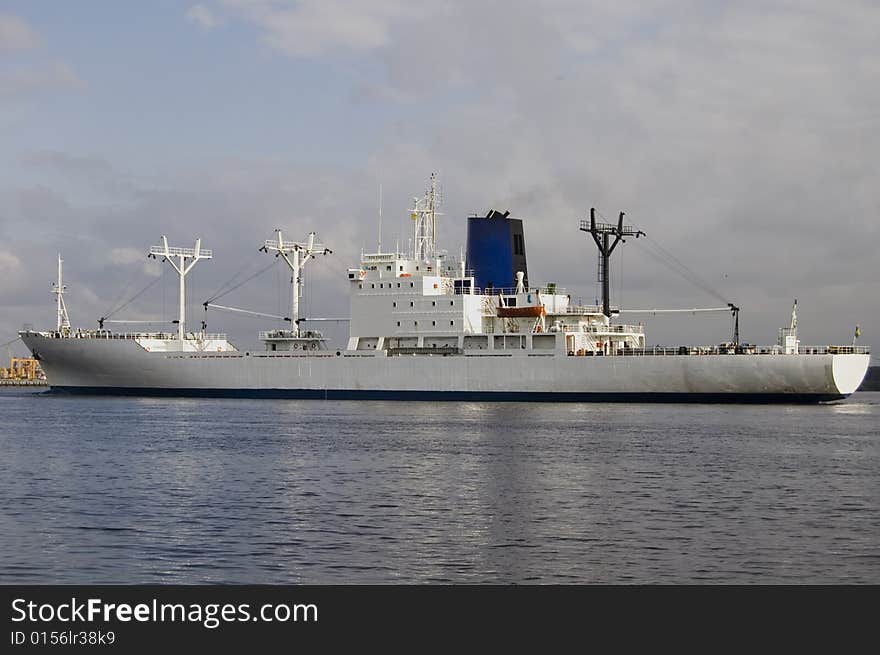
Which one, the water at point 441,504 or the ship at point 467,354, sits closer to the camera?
the water at point 441,504

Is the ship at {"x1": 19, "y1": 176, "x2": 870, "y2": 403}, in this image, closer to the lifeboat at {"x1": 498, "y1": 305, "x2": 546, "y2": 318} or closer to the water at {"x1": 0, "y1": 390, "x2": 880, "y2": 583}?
the lifeboat at {"x1": 498, "y1": 305, "x2": 546, "y2": 318}

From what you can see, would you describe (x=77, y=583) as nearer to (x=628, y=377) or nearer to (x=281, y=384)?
(x=628, y=377)

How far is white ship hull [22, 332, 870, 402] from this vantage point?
5534cm

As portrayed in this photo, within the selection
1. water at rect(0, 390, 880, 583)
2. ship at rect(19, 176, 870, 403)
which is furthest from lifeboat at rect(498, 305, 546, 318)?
water at rect(0, 390, 880, 583)

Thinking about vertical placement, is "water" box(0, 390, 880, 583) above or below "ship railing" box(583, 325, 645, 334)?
below

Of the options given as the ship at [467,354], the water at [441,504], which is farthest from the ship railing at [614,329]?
the water at [441,504]

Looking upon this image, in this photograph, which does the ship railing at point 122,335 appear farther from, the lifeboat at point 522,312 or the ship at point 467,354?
the lifeboat at point 522,312

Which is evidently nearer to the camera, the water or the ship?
the water

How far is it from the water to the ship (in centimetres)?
1287

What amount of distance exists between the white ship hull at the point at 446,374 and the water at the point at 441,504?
11.8 metres

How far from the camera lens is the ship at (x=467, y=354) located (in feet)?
184

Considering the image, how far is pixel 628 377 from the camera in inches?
2283
